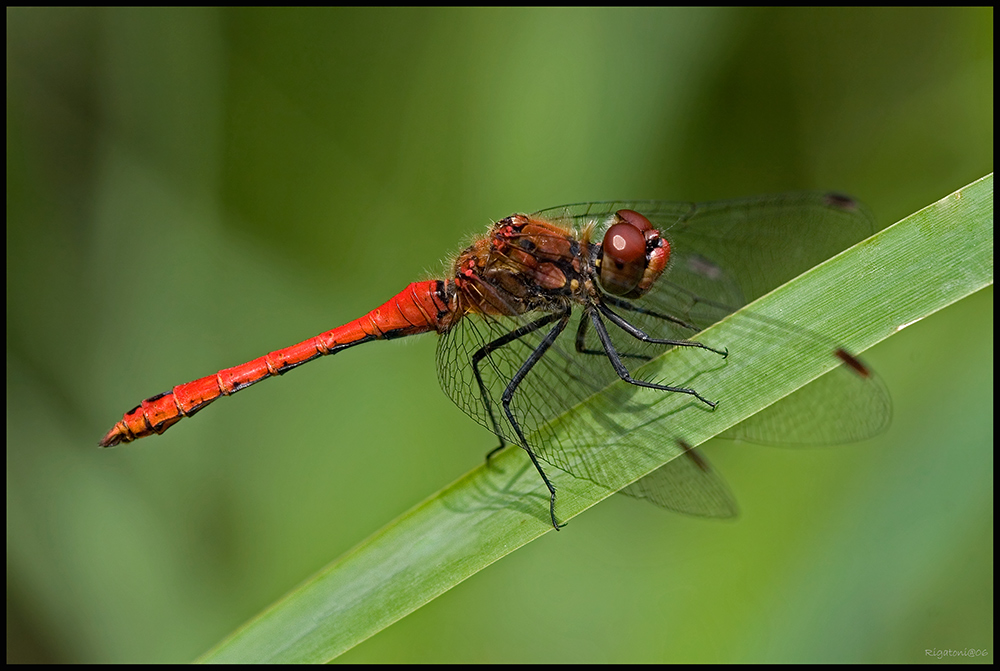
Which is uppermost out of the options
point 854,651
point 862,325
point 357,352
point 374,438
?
point 357,352

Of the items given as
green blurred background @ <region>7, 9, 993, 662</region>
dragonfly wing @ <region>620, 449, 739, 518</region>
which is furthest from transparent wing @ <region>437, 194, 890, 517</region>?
green blurred background @ <region>7, 9, 993, 662</region>

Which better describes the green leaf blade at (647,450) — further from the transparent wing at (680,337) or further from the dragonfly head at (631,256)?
the dragonfly head at (631,256)

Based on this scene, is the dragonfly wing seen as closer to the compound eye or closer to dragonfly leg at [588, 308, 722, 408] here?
dragonfly leg at [588, 308, 722, 408]

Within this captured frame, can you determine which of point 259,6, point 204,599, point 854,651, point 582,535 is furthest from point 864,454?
point 259,6

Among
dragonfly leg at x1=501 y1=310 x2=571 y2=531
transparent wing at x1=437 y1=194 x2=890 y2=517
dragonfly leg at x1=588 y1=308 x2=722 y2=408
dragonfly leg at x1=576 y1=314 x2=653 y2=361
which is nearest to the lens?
dragonfly leg at x1=588 y1=308 x2=722 y2=408

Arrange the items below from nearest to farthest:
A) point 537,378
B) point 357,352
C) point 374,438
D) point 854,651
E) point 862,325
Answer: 1. point 862,325
2. point 854,651
3. point 537,378
4. point 374,438
5. point 357,352

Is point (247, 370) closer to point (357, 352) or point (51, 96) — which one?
point (357, 352)
